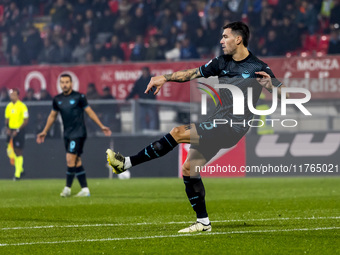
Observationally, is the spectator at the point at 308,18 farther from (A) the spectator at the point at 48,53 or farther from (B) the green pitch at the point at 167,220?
(A) the spectator at the point at 48,53

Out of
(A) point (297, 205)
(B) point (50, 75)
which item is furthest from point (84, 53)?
(A) point (297, 205)

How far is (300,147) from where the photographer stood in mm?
19609

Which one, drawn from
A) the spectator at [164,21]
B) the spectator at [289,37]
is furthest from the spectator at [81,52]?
the spectator at [289,37]

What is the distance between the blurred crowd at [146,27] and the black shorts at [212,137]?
1418cm

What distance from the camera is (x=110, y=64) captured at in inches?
835

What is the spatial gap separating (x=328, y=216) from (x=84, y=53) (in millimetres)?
15950

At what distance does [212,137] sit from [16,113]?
522 inches

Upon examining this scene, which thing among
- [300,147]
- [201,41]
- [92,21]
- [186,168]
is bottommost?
[300,147]

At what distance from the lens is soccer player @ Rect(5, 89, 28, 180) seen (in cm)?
2022

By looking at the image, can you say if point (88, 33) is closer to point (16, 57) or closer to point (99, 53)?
point (99, 53)

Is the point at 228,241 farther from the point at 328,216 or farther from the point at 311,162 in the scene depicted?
the point at 311,162

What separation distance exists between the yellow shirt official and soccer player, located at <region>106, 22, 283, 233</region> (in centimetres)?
1278

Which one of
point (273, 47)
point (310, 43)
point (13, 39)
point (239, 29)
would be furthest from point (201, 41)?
point (239, 29)

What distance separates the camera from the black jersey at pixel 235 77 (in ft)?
25.5
